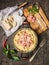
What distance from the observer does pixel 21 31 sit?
48.2 inches

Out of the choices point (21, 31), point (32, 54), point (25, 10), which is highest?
point (25, 10)

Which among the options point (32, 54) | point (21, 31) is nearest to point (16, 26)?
point (21, 31)

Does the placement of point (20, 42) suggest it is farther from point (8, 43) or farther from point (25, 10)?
point (25, 10)

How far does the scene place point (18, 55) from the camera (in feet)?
4.01

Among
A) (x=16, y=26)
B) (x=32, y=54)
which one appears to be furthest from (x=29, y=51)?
(x=16, y=26)

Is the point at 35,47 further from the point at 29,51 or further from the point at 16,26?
the point at 16,26

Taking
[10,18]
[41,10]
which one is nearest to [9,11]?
[10,18]

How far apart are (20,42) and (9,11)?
0.18 meters

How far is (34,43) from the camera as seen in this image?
1201mm

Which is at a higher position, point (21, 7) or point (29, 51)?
point (21, 7)

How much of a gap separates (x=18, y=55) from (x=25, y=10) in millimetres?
226

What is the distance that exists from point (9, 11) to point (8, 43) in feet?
0.53

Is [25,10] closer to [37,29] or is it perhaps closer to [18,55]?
[37,29]

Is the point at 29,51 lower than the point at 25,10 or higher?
lower
